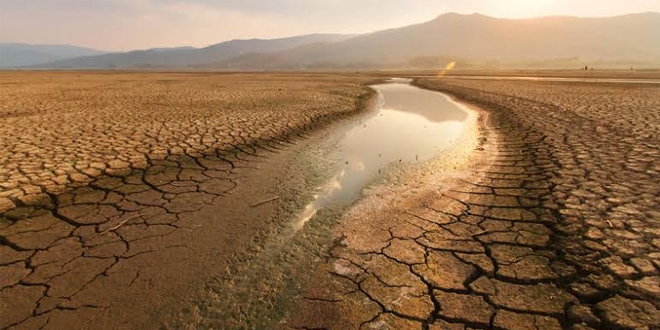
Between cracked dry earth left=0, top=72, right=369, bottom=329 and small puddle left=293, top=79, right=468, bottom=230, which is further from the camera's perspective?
small puddle left=293, top=79, right=468, bottom=230

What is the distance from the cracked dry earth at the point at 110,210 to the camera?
8.61 feet

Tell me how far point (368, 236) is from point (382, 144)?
4.65 metres

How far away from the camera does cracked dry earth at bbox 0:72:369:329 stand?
262cm

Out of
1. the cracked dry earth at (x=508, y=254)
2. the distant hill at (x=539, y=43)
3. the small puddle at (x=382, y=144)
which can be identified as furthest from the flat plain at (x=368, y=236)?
the distant hill at (x=539, y=43)

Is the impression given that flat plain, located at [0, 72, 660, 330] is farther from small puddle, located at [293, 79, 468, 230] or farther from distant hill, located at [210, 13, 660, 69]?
distant hill, located at [210, 13, 660, 69]

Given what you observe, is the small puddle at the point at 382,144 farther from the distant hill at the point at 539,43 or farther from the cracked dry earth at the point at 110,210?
the distant hill at the point at 539,43

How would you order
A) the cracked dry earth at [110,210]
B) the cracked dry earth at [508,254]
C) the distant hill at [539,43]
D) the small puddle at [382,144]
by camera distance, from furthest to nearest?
the distant hill at [539,43] → the small puddle at [382,144] → the cracked dry earth at [110,210] → the cracked dry earth at [508,254]

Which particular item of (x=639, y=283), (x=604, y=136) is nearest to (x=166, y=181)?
(x=639, y=283)

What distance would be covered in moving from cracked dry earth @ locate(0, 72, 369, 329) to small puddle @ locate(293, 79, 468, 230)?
1270mm

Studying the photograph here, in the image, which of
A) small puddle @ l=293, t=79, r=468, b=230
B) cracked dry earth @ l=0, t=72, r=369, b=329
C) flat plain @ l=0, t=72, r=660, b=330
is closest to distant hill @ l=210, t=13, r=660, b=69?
small puddle @ l=293, t=79, r=468, b=230

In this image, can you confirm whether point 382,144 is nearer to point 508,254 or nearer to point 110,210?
point 508,254

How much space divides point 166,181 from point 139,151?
5.59 feet

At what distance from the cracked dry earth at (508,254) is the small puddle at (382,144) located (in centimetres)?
80

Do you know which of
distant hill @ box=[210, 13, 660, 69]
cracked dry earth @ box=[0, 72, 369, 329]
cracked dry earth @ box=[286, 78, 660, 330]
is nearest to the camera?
cracked dry earth @ box=[286, 78, 660, 330]
